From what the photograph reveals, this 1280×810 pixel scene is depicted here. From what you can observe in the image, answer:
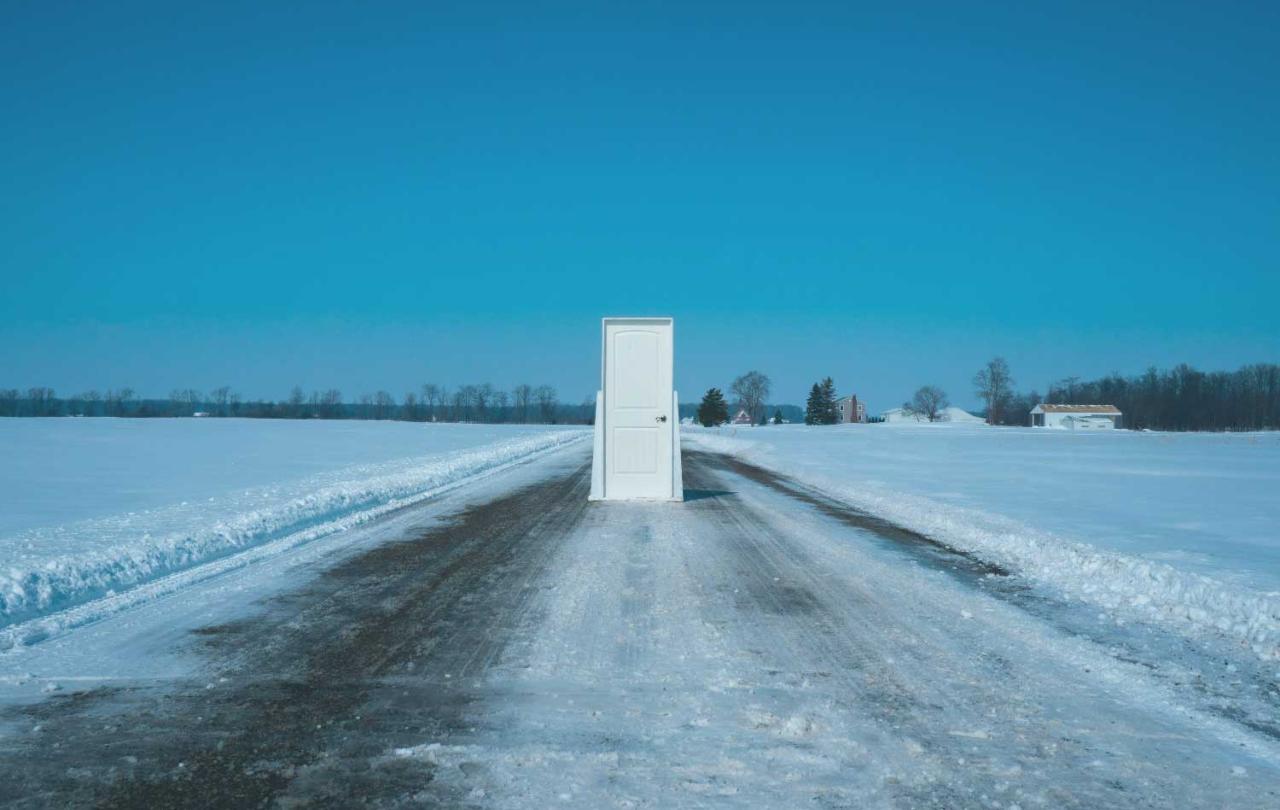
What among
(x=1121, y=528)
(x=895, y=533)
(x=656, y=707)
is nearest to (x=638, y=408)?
(x=895, y=533)

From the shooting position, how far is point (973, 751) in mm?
3541

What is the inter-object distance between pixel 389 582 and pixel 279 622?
59.4 inches

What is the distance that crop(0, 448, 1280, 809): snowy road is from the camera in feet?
10.5

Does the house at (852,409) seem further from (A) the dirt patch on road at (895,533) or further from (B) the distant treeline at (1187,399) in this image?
(A) the dirt patch on road at (895,533)

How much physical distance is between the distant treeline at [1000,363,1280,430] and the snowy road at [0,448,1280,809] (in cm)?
12772

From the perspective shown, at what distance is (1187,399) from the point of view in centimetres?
12169

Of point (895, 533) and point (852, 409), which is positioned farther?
point (852, 409)

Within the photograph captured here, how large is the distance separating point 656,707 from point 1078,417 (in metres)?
121

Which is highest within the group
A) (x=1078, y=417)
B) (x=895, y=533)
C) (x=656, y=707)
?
(x=1078, y=417)

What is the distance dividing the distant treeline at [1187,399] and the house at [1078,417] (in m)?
7.37

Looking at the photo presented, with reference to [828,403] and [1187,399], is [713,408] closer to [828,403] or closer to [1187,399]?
[828,403]

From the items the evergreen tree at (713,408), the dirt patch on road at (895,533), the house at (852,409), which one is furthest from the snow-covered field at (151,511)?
the house at (852,409)

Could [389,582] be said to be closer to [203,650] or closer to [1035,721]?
[203,650]

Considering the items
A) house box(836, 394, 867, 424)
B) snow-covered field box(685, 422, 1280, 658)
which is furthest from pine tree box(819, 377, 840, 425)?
snow-covered field box(685, 422, 1280, 658)
